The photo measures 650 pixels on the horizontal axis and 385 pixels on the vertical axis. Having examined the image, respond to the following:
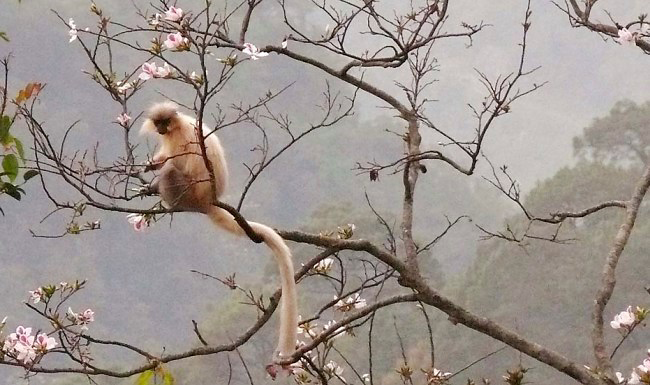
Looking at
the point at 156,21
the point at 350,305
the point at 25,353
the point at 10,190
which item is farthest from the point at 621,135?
the point at 10,190

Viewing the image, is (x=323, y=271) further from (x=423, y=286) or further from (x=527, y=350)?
(x=527, y=350)

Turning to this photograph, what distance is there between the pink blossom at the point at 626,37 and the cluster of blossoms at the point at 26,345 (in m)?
1.64

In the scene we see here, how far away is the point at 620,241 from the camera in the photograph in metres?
2.19

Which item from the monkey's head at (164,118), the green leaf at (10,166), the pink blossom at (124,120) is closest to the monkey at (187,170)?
the monkey's head at (164,118)

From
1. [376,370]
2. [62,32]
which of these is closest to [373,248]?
[376,370]

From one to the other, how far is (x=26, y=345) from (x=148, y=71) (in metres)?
0.68

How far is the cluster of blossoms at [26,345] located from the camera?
6.39 feet

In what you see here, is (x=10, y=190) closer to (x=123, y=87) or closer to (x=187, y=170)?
(x=123, y=87)

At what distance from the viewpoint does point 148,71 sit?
79.1 inches

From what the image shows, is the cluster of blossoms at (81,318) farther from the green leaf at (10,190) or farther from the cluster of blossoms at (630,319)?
the cluster of blossoms at (630,319)

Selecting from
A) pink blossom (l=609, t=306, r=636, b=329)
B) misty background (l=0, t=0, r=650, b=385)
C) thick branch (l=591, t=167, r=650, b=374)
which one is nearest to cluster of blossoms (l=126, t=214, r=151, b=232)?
thick branch (l=591, t=167, r=650, b=374)

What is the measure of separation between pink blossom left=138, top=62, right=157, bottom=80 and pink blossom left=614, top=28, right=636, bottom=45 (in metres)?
1.23

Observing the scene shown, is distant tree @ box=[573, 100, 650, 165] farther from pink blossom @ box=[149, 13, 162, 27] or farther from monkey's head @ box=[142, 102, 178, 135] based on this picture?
pink blossom @ box=[149, 13, 162, 27]

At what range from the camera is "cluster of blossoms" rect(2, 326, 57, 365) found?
6.39ft
